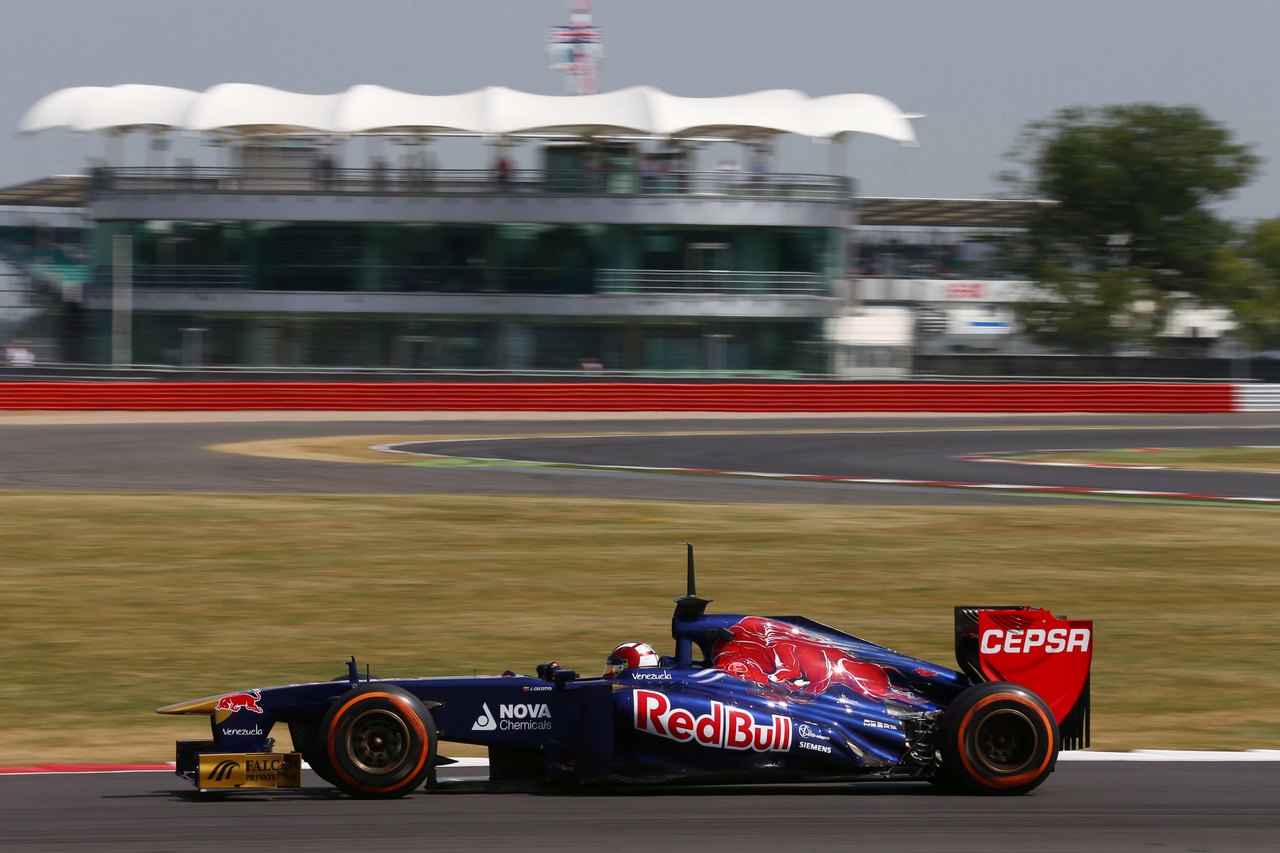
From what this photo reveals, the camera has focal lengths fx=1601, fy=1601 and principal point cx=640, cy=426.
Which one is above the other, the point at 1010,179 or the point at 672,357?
the point at 1010,179

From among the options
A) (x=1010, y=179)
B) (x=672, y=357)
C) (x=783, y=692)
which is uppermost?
(x=1010, y=179)

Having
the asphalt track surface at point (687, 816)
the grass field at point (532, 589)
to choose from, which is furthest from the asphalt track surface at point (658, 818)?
the grass field at point (532, 589)

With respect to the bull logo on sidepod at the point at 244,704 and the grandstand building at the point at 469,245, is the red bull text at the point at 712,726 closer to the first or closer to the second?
the bull logo on sidepod at the point at 244,704

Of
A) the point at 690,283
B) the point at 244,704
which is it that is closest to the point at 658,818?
the point at 244,704

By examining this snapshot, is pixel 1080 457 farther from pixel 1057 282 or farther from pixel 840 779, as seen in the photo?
pixel 1057 282

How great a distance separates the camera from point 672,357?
39.2 meters

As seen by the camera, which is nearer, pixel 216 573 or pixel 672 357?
pixel 216 573

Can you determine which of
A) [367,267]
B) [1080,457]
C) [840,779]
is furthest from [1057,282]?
[840,779]

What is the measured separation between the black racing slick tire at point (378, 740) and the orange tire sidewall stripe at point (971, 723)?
1933 millimetres

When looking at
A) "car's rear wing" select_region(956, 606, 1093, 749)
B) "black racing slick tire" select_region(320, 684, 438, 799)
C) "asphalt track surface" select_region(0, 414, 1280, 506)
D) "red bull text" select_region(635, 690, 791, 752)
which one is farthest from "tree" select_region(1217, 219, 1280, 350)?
"black racing slick tire" select_region(320, 684, 438, 799)

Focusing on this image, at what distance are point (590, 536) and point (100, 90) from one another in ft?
113

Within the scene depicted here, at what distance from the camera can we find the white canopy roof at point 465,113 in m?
42.0

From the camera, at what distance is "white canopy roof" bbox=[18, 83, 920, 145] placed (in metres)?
42.0

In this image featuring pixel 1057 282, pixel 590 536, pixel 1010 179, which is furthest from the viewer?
pixel 1010 179
